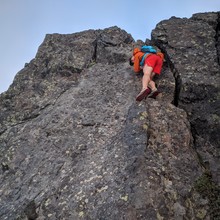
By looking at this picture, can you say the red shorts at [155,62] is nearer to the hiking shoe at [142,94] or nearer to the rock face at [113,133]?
the rock face at [113,133]

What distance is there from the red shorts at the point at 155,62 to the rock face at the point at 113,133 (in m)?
0.50

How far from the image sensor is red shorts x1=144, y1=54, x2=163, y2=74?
14.1m

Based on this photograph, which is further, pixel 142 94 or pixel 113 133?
pixel 142 94

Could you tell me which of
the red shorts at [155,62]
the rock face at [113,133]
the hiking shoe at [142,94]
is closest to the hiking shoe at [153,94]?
the rock face at [113,133]

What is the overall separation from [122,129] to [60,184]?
2887mm

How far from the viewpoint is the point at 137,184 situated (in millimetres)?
9648

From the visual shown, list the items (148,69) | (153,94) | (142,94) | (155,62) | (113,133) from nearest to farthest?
(113,133) < (142,94) < (153,94) < (148,69) < (155,62)

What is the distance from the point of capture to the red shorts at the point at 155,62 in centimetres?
1411

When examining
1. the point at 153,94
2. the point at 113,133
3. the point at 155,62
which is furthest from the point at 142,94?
the point at 155,62

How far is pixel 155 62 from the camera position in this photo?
14281mm

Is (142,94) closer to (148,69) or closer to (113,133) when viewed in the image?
(148,69)

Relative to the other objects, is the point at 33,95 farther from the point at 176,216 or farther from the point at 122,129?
the point at 176,216

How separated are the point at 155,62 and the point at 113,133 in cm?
412

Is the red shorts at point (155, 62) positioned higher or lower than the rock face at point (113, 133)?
higher
